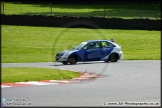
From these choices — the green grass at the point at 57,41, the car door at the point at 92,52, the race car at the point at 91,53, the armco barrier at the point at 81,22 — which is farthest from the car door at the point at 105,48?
the armco barrier at the point at 81,22

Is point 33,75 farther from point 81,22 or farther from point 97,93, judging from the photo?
point 81,22

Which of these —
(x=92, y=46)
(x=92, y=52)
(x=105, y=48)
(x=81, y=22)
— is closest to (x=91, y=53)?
(x=92, y=52)

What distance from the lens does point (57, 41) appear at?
132 ft

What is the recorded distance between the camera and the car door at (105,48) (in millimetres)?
28716

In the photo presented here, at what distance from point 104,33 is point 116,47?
14288 millimetres

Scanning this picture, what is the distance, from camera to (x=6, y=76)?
18375mm

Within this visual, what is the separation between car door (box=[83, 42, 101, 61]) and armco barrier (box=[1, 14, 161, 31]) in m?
15.6

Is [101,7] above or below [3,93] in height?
above

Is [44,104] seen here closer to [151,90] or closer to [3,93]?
[3,93]

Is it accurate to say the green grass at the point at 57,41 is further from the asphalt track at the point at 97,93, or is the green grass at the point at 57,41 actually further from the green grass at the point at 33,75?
the asphalt track at the point at 97,93

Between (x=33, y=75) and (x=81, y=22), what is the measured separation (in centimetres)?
2587

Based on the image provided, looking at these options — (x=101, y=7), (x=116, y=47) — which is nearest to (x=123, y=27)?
(x=116, y=47)

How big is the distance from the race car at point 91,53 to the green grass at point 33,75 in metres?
6.47

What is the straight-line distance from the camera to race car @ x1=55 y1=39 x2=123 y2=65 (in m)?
27.5
